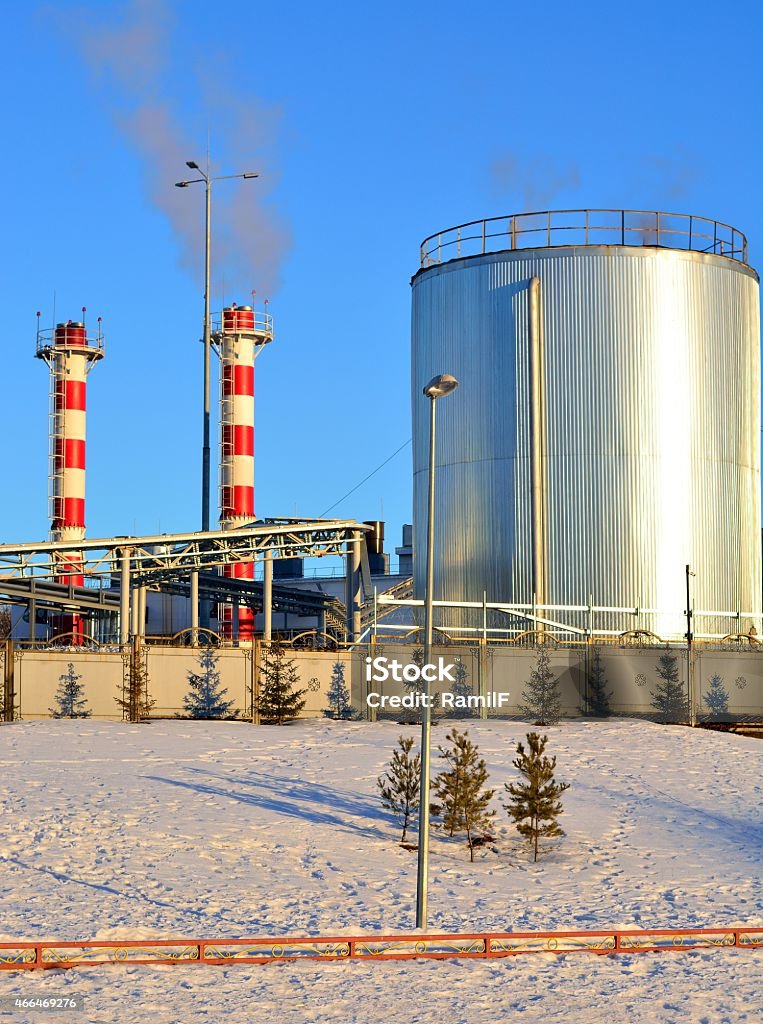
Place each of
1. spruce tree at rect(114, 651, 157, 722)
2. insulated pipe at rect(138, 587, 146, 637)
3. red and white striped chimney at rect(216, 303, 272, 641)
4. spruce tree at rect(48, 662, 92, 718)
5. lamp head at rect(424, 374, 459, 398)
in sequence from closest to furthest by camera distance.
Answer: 1. lamp head at rect(424, 374, 459, 398)
2. spruce tree at rect(114, 651, 157, 722)
3. spruce tree at rect(48, 662, 92, 718)
4. insulated pipe at rect(138, 587, 146, 637)
5. red and white striped chimney at rect(216, 303, 272, 641)

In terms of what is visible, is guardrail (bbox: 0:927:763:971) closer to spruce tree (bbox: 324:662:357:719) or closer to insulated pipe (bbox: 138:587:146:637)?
spruce tree (bbox: 324:662:357:719)

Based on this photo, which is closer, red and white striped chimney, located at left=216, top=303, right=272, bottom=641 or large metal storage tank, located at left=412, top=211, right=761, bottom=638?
large metal storage tank, located at left=412, top=211, right=761, bottom=638

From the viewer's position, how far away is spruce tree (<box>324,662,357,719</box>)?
120ft

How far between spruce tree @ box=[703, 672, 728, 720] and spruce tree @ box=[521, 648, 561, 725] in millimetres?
4009

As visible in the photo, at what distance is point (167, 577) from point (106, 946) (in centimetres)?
3587

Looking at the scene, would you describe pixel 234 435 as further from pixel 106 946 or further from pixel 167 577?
pixel 106 946

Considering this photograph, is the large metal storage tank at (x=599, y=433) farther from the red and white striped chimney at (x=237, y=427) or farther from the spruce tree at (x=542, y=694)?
the red and white striped chimney at (x=237, y=427)

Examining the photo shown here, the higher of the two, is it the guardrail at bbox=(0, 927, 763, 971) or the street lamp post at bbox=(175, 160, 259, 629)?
the street lamp post at bbox=(175, 160, 259, 629)

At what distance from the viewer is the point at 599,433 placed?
4356cm

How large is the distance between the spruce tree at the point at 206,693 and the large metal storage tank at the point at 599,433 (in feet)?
35.5

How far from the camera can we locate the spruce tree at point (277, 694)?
3550 centimetres

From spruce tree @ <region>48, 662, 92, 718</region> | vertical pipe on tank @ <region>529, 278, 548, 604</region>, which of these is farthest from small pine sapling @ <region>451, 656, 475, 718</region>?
spruce tree @ <region>48, 662, 92, 718</region>

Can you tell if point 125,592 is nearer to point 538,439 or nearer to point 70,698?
point 70,698

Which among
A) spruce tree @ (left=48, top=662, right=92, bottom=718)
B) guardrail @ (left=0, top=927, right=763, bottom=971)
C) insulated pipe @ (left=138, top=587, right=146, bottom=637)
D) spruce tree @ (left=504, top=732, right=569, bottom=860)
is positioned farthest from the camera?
insulated pipe @ (left=138, top=587, right=146, bottom=637)
